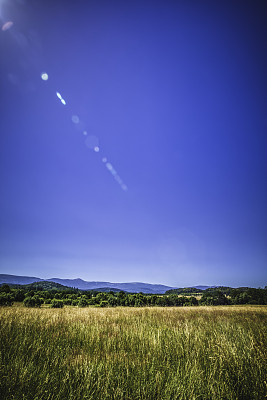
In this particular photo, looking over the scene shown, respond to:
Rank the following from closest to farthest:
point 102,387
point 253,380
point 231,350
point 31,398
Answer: point 31,398
point 102,387
point 253,380
point 231,350

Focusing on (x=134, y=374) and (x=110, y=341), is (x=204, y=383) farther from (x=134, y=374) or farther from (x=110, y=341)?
(x=110, y=341)

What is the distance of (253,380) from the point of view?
2.52 meters

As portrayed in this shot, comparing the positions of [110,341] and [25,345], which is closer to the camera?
[25,345]

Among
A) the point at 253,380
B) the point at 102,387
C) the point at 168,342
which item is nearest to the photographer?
the point at 102,387

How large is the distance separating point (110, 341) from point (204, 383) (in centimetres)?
238

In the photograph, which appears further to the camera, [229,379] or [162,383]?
[229,379]

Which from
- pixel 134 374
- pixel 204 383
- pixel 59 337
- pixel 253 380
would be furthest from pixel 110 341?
pixel 253 380

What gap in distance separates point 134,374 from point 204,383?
102 centimetres

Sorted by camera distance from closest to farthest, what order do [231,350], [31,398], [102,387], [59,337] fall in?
[31,398], [102,387], [231,350], [59,337]

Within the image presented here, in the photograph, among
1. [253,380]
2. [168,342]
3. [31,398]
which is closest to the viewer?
[31,398]

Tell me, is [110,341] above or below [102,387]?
below

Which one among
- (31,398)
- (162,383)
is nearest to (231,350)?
(162,383)

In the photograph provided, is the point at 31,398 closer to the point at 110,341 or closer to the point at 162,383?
the point at 162,383

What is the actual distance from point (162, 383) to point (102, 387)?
85cm
